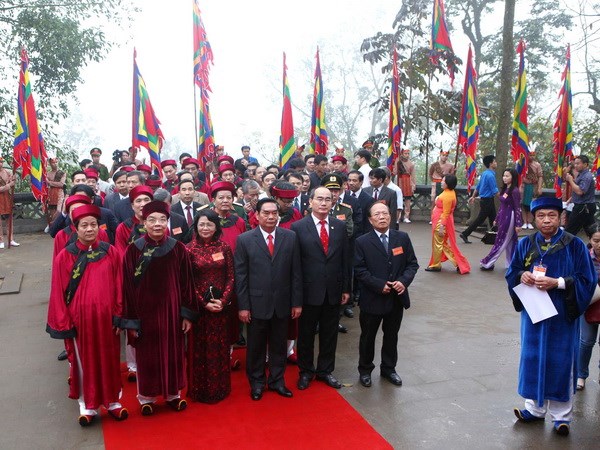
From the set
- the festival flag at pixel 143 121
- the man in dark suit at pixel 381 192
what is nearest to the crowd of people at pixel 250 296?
the man in dark suit at pixel 381 192

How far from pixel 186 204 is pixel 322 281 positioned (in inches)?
80.3

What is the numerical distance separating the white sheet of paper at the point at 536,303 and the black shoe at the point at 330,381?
5.45 feet

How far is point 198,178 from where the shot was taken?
862 centimetres

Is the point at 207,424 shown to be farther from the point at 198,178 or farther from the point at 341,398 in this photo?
the point at 198,178

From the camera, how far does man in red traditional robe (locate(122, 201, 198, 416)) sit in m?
4.12

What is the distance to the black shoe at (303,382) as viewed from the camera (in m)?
4.78

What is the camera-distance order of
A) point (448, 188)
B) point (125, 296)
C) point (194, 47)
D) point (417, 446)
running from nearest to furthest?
point (417, 446), point (125, 296), point (448, 188), point (194, 47)

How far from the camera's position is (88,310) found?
4.01 meters

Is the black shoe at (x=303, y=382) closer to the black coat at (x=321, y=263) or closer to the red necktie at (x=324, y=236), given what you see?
the black coat at (x=321, y=263)

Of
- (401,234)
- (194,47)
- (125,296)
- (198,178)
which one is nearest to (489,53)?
(194,47)

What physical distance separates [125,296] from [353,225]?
9.62ft

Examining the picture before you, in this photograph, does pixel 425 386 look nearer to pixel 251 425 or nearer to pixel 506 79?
pixel 251 425

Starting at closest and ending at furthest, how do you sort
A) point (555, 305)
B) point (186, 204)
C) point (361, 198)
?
point (555, 305) < point (186, 204) < point (361, 198)

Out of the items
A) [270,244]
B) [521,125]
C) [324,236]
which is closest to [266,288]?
[270,244]
